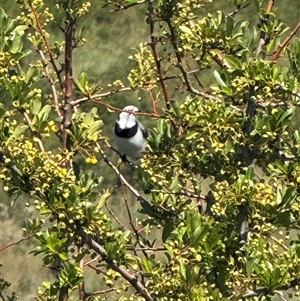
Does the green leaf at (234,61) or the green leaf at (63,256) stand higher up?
the green leaf at (234,61)

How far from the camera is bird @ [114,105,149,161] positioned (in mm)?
5715

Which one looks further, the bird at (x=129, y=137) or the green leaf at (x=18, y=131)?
the bird at (x=129, y=137)

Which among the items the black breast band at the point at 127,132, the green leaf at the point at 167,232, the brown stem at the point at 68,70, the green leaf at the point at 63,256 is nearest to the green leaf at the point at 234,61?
the green leaf at the point at 167,232

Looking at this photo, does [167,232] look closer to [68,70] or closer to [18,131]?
[18,131]

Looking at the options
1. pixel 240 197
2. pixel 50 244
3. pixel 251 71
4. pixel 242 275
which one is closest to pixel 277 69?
pixel 251 71

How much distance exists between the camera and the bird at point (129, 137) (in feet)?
18.7

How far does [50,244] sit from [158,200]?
636 millimetres

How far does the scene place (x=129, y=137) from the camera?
5.78 m

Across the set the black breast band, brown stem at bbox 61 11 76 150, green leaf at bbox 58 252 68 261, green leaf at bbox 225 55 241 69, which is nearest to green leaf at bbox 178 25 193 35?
green leaf at bbox 225 55 241 69

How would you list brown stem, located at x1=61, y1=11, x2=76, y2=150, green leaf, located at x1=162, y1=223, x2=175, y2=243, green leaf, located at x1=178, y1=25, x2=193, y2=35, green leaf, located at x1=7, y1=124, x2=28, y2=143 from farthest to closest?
brown stem, located at x1=61, y1=11, x2=76, y2=150
green leaf, located at x1=178, y1=25, x2=193, y2=35
green leaf, located at x1=162, y1=223, x2=175, y2=243
green leaf, located at x1=7, y1=124, x2=28, y2=143

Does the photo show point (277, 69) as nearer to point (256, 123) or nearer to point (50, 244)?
point (256, 123)

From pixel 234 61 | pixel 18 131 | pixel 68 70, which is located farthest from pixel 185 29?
pixel 18 131

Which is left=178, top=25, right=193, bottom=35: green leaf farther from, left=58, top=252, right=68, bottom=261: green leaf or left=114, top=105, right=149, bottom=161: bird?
left=114, top=105, right=149, bottom=161: bird

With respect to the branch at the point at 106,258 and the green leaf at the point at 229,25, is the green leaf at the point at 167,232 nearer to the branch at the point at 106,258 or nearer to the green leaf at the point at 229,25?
the branch at the point at 106,258
